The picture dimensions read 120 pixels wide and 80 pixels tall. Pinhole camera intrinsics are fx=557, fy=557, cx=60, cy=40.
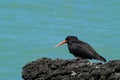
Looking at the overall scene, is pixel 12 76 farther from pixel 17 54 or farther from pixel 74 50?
pixel 74 50

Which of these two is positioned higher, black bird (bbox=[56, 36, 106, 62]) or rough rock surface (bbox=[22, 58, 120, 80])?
black bird (bbox=[56, 36, 106, 62])

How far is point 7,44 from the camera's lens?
17406 mm

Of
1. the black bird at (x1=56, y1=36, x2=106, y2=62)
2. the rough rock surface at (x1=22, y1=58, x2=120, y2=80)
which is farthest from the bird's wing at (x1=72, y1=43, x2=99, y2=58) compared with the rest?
the rough rock surface at (x1=22, y1=58, x2=120, y2=80)

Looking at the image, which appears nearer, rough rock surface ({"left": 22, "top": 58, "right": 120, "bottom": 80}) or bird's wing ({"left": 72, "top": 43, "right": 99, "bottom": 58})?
rough rock surface ({"left": 22, "top": 58, "right": 120, "bottom": 80})

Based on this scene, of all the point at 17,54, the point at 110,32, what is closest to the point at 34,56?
the point at 17,54

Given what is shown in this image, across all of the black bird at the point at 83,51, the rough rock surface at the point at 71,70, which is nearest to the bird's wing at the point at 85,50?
the black bird at the point at 83,51

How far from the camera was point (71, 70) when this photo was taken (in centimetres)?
847

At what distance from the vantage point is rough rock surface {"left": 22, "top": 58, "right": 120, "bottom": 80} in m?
7.87

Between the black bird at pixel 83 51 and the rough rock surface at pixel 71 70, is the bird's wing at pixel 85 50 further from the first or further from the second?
the rough rock surface at pixel 71 70

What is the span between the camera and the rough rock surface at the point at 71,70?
7867 mm

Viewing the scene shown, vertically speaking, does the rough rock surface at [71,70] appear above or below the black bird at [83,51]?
below

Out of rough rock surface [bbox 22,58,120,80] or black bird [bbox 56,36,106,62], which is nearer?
rough rock surface [bbox 22,58,120,80]

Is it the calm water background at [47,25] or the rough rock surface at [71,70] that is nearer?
the rough rock surface at [71,70]

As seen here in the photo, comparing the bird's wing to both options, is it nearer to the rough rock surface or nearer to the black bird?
the black bird
